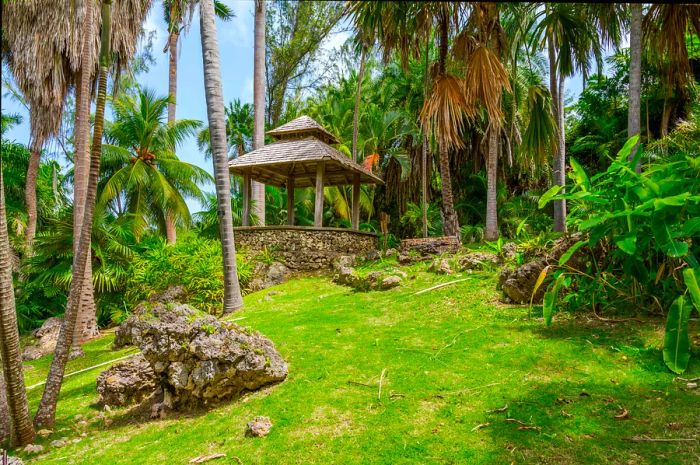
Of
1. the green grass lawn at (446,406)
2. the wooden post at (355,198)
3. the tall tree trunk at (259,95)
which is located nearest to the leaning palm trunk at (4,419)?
the green grass lawn at (446,406)

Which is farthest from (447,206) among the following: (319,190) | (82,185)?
(82,185)

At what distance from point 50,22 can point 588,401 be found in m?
14.8

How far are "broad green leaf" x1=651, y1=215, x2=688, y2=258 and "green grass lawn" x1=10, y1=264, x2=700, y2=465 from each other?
1051mm

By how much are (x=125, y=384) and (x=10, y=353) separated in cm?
133

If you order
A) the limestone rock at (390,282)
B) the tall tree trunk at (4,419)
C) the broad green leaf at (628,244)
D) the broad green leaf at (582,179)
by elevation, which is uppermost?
the broad green leaf at (582,179)

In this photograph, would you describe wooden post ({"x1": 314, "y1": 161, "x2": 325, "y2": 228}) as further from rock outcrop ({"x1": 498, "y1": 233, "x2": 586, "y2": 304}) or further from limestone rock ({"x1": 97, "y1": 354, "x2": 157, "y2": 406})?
limestone rock ({"x1": 97, "y1": 354, "x2": 157, "y2": 406})

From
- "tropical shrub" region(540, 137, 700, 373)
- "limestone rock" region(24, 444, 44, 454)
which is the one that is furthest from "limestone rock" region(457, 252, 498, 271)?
"limestone rock" region(24, 444, 44, 454)

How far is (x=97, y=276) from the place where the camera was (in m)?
12.9

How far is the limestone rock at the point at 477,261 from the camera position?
332 inches

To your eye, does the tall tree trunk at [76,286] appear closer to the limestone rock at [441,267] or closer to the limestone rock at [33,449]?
the limestone rock at [33,449]

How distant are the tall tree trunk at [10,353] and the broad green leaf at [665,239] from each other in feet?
17.7

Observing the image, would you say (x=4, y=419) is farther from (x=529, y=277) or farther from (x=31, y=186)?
(x=31, y=186)

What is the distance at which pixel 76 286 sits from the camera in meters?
5.00

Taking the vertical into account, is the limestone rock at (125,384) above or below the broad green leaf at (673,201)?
below
